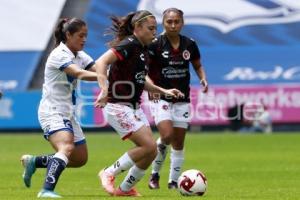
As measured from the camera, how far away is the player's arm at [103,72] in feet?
34.1

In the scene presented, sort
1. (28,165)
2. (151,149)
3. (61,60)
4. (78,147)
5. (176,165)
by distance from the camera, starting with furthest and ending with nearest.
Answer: (176,165)
(28,165)
(78,147)
(151,149)
(61,60)

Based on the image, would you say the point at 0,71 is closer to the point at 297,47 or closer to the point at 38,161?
the point at 297,47

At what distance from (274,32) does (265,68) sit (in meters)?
2.33

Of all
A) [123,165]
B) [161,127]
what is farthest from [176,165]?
[123,165]

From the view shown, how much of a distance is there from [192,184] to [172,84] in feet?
7.82

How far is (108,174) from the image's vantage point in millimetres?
11539

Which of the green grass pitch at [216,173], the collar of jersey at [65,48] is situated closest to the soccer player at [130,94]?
the green grass pitch at [216,173]

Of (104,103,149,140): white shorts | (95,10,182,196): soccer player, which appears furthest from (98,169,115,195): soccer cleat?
(104,103,149,140): white shorts

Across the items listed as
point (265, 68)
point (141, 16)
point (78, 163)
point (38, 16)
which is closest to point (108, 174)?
point (78, 163)

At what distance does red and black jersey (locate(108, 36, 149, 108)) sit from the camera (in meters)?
11.5

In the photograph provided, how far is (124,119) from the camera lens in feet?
37.3

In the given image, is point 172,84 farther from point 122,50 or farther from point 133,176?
point 133,176

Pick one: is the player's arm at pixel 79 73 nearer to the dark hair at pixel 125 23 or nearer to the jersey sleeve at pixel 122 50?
the jersey sleeve at pixel 122 50

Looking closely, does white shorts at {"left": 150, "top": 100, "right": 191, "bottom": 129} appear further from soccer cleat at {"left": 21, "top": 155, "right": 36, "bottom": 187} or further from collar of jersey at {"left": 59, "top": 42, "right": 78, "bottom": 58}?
collar of jersey at {"left": 59, "top": 42, "right": 78, "bottom": 58}
